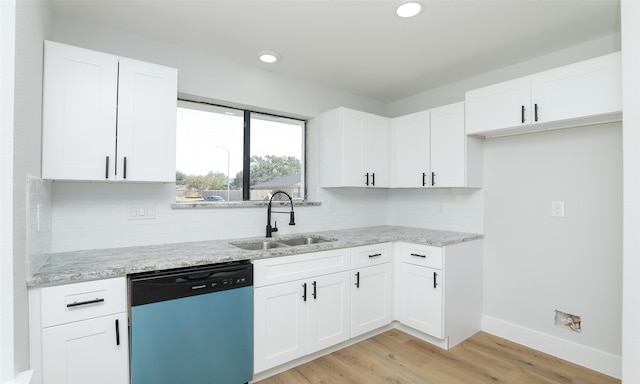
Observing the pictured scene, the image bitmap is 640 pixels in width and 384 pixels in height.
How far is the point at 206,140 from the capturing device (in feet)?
9.05

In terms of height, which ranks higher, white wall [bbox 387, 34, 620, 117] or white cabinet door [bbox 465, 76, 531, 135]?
white wall [bbox 387, 34, 620, 117]

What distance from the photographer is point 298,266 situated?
90.5 inches

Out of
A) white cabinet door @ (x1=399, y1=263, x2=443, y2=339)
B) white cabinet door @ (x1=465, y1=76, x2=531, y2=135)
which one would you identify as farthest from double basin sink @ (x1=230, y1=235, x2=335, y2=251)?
white cabinet door @ (x1=465, y1=76, x2=531, y2=135)

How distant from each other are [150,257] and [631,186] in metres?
2.74

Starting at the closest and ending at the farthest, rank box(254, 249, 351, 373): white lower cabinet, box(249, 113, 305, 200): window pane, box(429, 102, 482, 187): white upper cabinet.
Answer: box(254, 249, 351, 373): white lower cabinet, box(429, 102, 482, 187): white upper cabinet, box(249, 113, 305, 200): window pane

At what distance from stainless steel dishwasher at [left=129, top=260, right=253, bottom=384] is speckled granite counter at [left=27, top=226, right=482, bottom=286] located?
0.19ft

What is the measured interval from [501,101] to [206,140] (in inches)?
100

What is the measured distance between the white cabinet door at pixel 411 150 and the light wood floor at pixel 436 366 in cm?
154

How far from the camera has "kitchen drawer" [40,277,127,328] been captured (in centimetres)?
149

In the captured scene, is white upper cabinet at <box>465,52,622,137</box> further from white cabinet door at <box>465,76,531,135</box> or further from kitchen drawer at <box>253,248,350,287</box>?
kitchen drawer at <box>253,248,350,287</box>

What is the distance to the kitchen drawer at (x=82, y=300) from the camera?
4.89 feet

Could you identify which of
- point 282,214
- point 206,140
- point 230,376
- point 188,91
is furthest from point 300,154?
point 230,376
